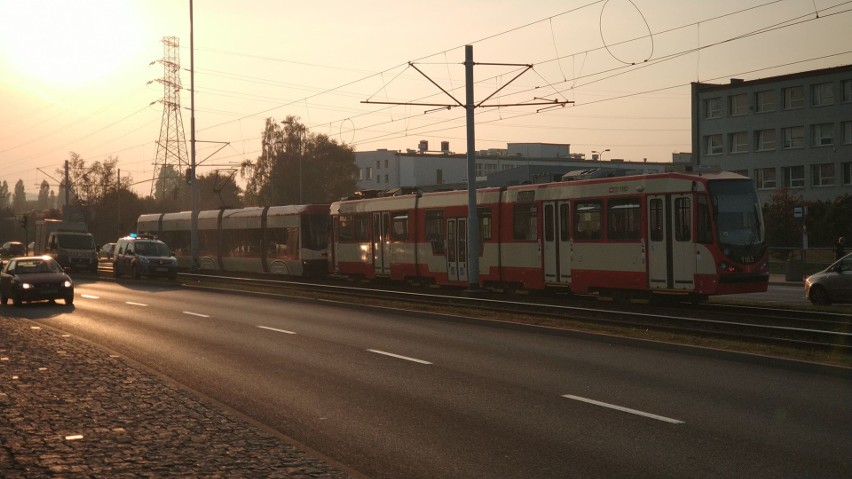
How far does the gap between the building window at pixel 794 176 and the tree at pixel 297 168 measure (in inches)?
1877

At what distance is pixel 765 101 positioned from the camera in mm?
75875

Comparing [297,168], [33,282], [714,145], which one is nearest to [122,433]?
[33,282]

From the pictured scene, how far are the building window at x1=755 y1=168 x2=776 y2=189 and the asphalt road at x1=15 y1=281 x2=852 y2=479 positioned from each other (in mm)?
61036

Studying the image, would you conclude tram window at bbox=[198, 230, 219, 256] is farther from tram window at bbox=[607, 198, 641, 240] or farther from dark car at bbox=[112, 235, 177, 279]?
tram window at bbox=[607, 198, 641, 240]

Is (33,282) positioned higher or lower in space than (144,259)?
lower

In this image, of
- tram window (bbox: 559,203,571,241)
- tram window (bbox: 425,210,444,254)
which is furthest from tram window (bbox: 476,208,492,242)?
tram window (bbox: 559,203,571,241)

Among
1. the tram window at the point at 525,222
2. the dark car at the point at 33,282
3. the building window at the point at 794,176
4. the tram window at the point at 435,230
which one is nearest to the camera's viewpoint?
the tram window at the point at 525,222

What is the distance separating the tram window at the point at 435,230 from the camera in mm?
32844

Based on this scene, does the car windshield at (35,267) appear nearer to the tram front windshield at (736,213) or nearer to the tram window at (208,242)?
the tram front windshield at (736,213)

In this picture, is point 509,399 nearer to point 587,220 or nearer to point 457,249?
point 587,220

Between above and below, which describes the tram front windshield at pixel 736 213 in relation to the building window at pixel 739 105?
below

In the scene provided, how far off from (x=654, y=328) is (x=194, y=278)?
2980 centimetres

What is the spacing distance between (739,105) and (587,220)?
5648 cm

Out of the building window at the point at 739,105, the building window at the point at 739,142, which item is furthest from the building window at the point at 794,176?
the building window at the point at 739,105
